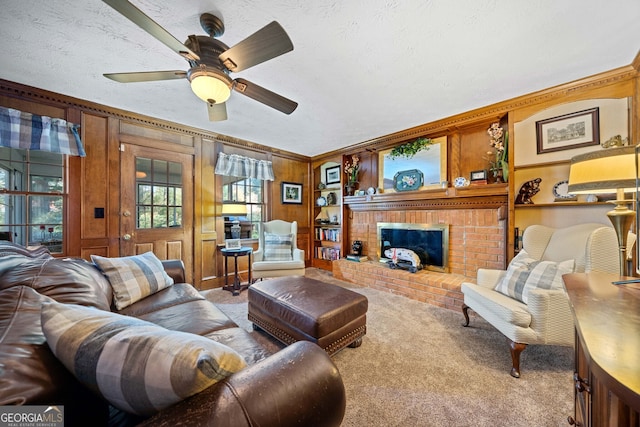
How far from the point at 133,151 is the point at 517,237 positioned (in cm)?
459

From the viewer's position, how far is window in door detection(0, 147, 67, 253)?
2.26 metres

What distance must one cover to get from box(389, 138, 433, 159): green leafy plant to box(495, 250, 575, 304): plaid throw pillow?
6.00 feet

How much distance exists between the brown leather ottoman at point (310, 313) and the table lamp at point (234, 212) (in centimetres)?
177

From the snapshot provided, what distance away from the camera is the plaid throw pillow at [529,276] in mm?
1648

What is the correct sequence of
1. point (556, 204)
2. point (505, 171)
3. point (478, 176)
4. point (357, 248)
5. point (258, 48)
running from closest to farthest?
point (258, 48)
point (556, 204)
point (505, 171)
point (478, 176)
point (357, 248)

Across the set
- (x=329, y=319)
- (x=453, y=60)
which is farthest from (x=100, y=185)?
(x=453, y=60)

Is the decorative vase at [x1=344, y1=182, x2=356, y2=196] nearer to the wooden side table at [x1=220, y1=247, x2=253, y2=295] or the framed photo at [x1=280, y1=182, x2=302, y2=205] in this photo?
the framed photo at [x1=280, y1=182, x2=302, y2=205]

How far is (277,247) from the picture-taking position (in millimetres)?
3584

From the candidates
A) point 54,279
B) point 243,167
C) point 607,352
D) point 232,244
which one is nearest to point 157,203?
point 232,244

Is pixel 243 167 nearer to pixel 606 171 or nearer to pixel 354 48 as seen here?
pixel 354 48

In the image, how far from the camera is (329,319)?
5.29ft

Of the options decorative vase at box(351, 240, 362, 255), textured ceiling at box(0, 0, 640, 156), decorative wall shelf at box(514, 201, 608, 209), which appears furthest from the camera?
decorative vase at box(351, 240, 362, 255)

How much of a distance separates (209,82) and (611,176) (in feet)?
7.46

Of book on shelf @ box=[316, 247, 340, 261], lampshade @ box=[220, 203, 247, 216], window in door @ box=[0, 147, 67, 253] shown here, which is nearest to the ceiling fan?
window in door @ box=[0, 147, 67, 253]
